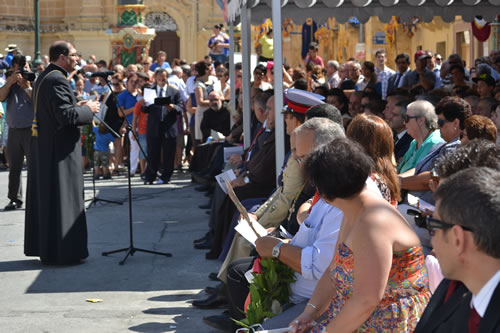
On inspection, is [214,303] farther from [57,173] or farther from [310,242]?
[57,173]

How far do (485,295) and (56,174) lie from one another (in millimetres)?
5948

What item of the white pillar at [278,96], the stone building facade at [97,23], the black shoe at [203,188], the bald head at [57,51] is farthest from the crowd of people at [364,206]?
the stone building facade at [97,23]

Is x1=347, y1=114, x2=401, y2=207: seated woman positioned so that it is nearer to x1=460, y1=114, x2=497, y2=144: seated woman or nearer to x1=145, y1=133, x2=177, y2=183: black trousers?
x1=460, y1=114, x2=497, y2=144: seated woman

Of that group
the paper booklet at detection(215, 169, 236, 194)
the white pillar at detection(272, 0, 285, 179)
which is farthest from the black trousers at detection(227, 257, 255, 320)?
the paper booklet at detection(215, 169, 236, 194)

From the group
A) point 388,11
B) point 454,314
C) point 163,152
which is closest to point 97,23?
point 163,152

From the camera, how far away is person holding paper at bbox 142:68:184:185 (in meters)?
13.5

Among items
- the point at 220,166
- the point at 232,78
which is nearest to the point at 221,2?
the point at 232,78

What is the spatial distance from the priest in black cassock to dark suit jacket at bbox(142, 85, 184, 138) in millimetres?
5621

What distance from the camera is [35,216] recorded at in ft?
25.8

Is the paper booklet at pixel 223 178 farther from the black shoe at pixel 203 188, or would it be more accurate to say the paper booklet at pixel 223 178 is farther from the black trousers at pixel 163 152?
the black trousers at pixel 163 152

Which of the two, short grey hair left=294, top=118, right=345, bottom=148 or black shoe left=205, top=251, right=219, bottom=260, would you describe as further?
black shoe left=205, top=251, right=219, bottom=260

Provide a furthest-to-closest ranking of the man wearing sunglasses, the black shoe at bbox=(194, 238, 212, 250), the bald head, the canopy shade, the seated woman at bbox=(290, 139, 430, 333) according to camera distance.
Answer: the canopy shade
the black shoe at bbox=(194, 238, 212, 250)
the bald head
the seated woman at bbox=(290, 139, 430, 333)
the man wearing sunglasses

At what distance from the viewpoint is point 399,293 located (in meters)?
3.38

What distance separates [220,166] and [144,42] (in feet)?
65.8
